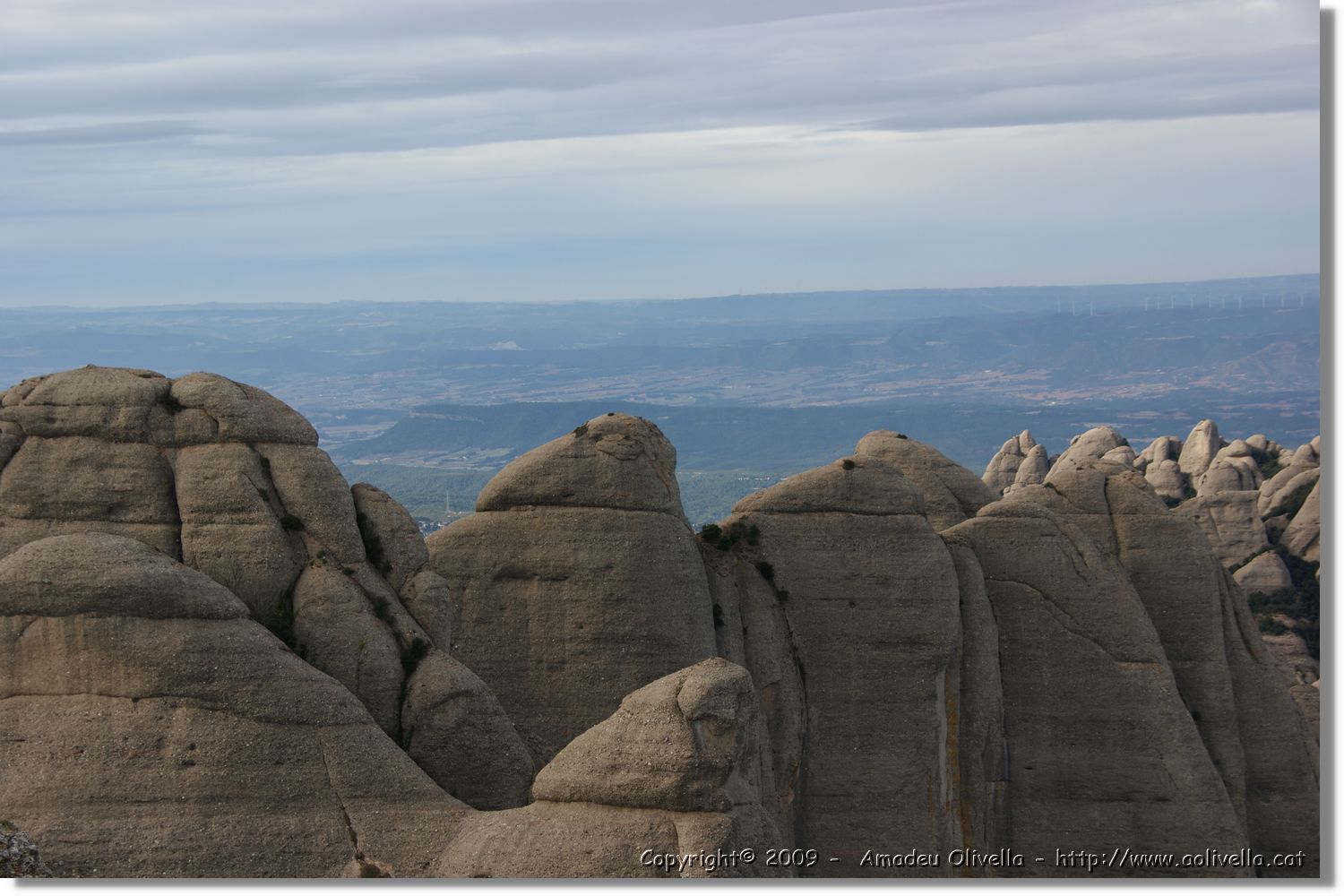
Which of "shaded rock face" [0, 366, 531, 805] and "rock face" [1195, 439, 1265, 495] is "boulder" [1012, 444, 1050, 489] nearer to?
"rock face" [1195, 439, 1265, 495]

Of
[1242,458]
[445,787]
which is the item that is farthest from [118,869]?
[1242,458]

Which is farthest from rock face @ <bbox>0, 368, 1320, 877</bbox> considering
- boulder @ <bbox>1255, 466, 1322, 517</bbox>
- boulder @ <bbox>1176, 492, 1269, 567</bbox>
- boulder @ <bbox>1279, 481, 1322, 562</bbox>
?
boulder @ <bbox>1255, 466, 1322, 517</bbox>

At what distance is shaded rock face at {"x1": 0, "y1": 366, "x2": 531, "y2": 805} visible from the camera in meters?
42.9

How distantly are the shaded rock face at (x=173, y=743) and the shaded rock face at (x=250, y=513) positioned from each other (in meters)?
3.44

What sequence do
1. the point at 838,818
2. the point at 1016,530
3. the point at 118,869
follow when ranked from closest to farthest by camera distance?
the point at 118,869 → the point at 838,818 → the point at 1016,530

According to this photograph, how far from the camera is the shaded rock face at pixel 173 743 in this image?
122ft

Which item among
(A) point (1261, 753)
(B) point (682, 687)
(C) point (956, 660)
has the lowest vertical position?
(A) point (1261, 753)

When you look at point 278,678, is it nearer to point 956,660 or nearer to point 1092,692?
point 956,660

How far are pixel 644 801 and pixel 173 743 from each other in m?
9.98

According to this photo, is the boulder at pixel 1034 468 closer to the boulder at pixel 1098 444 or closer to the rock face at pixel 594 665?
the boulder at pixel 1098 444

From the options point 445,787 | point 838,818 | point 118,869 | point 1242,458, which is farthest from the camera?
point 1242,458

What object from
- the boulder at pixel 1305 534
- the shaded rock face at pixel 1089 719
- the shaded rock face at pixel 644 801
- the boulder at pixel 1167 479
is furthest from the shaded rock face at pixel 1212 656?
the boulder at pixel 1167 479

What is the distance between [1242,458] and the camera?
97250mm

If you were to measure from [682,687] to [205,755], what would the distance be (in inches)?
398
